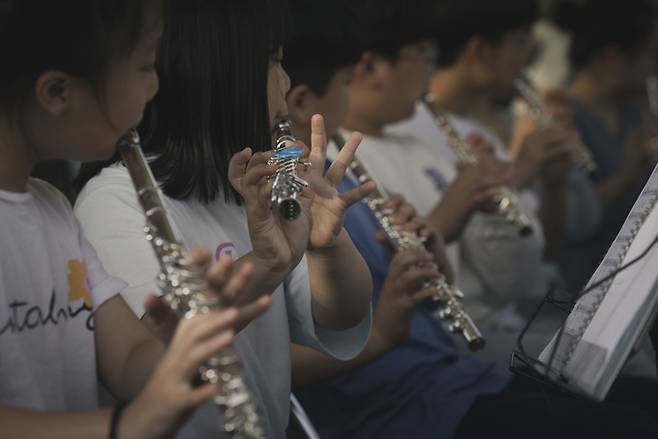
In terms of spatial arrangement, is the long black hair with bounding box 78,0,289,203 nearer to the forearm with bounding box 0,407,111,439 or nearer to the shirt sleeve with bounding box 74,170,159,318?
the shirt sleeve with bounding box 74,170,159,318

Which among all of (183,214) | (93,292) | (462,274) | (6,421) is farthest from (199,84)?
(462,274)

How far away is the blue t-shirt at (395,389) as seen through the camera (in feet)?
5.10

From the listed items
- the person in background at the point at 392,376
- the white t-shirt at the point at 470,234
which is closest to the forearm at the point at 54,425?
the person in background at the point at 392,376

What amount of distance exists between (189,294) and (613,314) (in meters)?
0.50

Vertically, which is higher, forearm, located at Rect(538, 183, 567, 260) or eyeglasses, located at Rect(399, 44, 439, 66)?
eyeglasses, located at Rect(399, 44, 439, 66)

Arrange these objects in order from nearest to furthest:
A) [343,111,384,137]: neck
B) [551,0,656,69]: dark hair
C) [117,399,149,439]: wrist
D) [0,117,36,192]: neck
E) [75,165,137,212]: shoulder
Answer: [117,399,149,439]: wrist
[0,117,36,192]: neck
[75,165,137,212]: shoulder
[343,111,384,137]: neck
[551,0,656,69]: dark hair

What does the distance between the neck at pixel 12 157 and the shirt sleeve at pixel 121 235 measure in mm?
194

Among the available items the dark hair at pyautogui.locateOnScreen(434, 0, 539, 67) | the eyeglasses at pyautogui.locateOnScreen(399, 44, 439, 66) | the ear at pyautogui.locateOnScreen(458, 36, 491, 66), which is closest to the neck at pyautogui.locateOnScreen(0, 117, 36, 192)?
the eyeglasses at pyautogui.locateOnScreen(399, 44, 439, 66)

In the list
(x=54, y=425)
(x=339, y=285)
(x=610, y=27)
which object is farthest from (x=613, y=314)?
(x=610, y=27)

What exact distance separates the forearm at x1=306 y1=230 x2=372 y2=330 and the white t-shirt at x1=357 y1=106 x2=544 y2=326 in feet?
2.29

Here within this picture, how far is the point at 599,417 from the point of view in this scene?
1.43 m

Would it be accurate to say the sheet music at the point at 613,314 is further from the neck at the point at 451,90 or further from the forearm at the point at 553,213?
the forearm at the point at 553,213

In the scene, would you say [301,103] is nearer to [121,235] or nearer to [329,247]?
[329,247]

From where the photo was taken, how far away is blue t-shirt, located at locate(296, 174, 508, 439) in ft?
5.10
